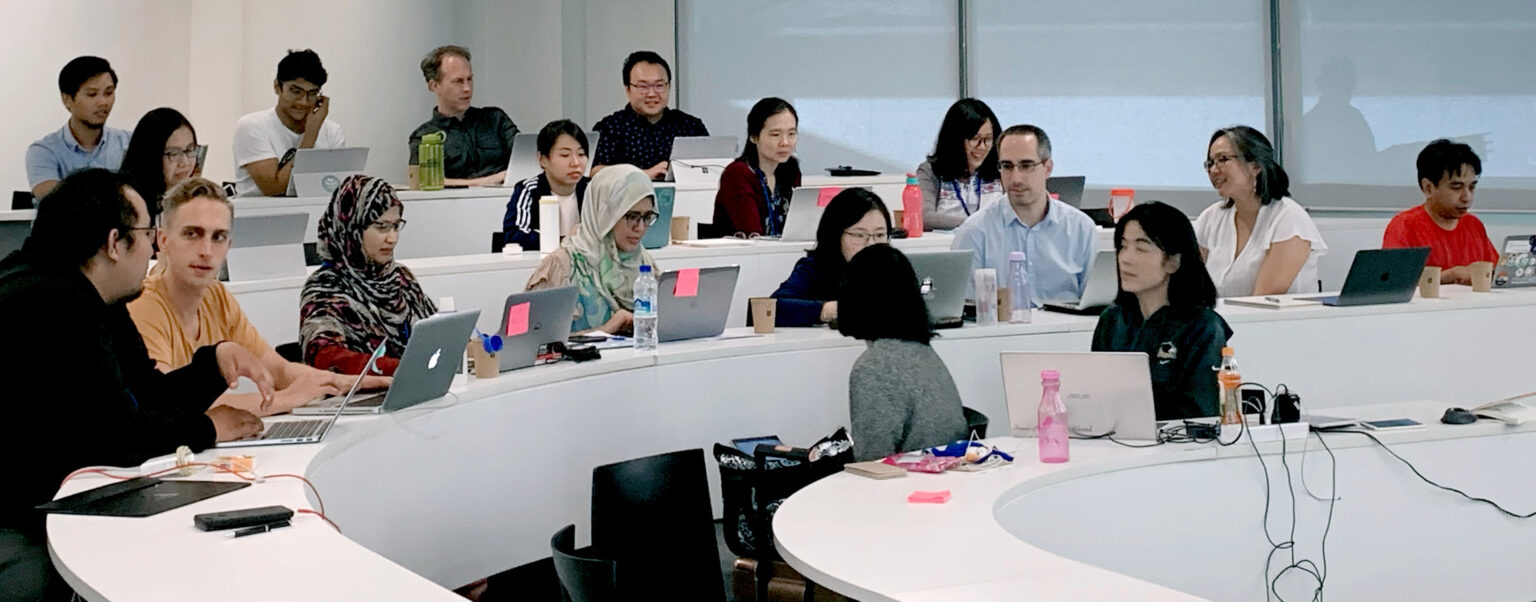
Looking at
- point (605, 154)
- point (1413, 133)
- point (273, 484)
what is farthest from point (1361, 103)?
point (273, 484)

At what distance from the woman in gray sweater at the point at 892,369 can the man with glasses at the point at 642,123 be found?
397cm

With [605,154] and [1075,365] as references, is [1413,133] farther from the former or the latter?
[1075,365]

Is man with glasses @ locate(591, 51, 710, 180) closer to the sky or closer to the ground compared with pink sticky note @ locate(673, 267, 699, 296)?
closer to the sky

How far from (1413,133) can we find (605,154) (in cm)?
407

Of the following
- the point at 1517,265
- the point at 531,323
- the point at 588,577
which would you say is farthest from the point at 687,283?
the point at 1517,265

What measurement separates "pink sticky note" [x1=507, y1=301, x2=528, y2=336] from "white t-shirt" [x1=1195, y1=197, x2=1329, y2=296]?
2.49m

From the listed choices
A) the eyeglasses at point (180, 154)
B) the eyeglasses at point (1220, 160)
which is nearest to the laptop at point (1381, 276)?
the eyeglasses at point (1220, 160)

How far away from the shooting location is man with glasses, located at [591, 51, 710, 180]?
7.39m

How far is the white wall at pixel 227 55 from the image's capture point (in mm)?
7320

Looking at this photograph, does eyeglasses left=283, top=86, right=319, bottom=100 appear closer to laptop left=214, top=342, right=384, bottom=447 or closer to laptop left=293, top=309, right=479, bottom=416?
laptop left=293, top=309, right=479, bottom=416

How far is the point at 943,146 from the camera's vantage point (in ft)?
20.5

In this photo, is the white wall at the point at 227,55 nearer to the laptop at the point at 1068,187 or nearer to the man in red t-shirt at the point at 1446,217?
the laptop at the point at 1068,187

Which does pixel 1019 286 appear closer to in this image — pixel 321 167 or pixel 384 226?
pixel 384 226

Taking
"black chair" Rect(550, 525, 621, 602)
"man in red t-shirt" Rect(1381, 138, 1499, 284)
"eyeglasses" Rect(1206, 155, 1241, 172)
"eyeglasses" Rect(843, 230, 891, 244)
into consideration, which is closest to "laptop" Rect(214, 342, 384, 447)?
"black chair" Rect(550, 525, 621, 602)
